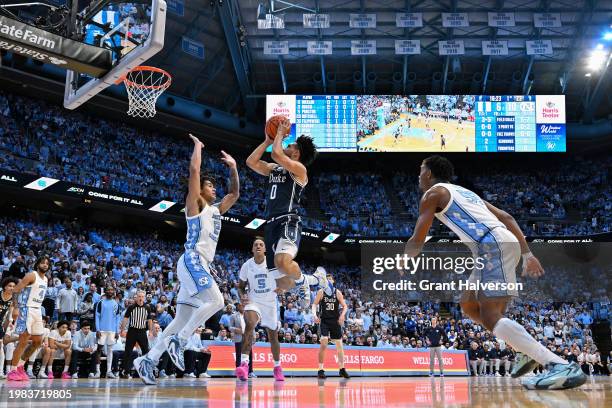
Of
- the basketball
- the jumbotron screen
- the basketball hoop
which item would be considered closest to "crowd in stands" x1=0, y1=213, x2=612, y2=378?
the basketball hoop

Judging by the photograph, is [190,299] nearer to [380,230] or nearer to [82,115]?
[82,115]

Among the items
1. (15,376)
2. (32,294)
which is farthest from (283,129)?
(15,376)

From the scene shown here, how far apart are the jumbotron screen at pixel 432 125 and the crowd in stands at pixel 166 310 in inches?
272

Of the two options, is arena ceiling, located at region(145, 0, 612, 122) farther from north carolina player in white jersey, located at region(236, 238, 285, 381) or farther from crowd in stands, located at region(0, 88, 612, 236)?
north carolina player in white jersey, located at region(236, 238, 285, 381)

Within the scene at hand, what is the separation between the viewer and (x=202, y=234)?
690cm

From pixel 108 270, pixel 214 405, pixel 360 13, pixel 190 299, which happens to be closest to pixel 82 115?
pixel 108 270

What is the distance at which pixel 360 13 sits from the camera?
28.3 m

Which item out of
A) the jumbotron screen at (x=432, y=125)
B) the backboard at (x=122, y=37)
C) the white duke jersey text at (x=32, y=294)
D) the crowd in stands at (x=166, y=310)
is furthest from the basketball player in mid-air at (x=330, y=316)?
the jumbotron screen at (x=432, y=125)

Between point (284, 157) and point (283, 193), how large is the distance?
1.84 ft

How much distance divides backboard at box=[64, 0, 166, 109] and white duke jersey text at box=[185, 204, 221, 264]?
318 centimetres

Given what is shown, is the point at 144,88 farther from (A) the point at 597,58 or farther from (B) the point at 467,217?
(A) the point at 597,58

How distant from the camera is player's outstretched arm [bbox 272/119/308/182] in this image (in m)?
6.89

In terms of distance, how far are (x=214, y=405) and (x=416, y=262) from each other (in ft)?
93.5

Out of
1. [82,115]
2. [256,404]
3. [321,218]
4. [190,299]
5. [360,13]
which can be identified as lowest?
[256,404]
